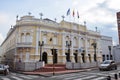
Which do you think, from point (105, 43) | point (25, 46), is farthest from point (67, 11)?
point (105, 43)

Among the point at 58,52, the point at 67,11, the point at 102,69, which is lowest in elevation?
the point at 102,69

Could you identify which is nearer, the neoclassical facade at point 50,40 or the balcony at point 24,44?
the balcony at point 24,44

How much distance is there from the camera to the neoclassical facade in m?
35.0

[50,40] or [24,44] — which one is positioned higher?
[50,40]

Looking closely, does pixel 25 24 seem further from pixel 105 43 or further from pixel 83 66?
pixel 105 43

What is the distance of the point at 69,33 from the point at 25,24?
11.7 m

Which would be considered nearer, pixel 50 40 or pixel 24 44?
pixel 24 44

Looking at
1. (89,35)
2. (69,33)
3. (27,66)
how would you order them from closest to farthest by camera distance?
(27,66) < (69,33) < (89,35)

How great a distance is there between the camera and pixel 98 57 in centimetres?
4781

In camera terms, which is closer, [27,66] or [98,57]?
[27,66]

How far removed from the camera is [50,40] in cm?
3675

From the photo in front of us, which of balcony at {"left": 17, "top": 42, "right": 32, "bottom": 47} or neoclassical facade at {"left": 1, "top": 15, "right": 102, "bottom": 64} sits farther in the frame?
neoclassical facade at {"left": 1, "top": 15, "right": 102, "bottom": 64}

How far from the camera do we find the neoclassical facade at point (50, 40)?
34969 mm

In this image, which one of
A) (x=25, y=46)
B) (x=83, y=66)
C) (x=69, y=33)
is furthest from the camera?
(x=69, y=33)
